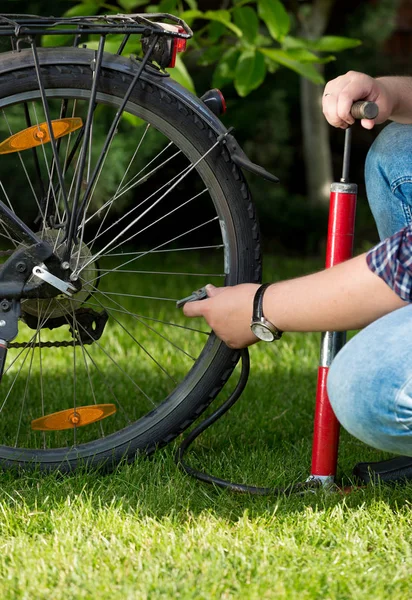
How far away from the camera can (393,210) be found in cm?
185

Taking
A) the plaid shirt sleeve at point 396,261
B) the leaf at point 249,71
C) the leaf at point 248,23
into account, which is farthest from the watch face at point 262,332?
the leaf at point 248,23

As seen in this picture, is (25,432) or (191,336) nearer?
(25,432)

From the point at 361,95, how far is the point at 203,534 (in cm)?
87

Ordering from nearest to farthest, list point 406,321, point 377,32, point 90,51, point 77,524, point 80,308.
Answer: point 406,321 → point 77,524 → point 90,51 → point 80,308 → point 377,32

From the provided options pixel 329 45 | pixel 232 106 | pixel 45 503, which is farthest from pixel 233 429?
pixel 232 106

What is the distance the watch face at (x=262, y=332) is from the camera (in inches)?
64.1

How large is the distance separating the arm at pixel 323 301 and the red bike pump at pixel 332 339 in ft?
0.58


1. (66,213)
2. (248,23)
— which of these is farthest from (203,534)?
(248,23)

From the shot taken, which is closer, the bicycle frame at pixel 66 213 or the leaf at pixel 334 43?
the bicycle frame at pixel 66 213

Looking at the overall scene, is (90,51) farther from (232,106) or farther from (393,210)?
(232,106)

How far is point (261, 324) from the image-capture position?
1.62 meters

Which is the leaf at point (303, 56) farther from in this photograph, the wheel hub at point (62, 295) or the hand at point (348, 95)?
the wheel hub at point (62, 295)

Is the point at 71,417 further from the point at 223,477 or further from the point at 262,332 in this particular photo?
the point at 262,332

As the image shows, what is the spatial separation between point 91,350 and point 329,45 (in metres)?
1.30
